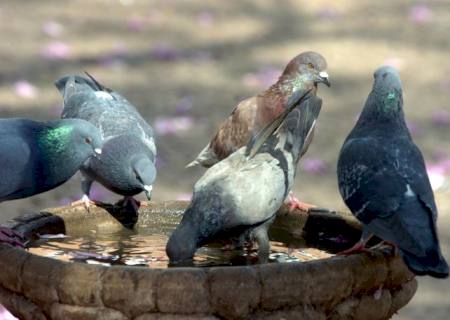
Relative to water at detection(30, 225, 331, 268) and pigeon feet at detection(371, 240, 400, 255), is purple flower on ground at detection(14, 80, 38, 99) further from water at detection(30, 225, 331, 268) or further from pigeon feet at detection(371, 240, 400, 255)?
pigeon feet at detection(371, 240, 400, 255)

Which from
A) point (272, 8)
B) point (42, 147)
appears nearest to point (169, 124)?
point (272, 8)

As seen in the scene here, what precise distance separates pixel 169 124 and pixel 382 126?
4.47 metres

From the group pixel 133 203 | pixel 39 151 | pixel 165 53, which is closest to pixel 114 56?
pixel 165 53

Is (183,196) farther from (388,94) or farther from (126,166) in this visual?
(388,94)

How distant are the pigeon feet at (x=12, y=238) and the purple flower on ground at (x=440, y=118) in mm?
5098

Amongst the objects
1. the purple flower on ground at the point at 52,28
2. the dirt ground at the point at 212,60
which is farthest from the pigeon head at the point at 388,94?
the purple flower on ground at the point at 52,28

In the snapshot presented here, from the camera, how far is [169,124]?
27.0 ft

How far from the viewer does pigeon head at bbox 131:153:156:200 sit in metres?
4.57

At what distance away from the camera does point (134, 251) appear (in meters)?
4.00

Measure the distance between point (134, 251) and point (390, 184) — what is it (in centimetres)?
107

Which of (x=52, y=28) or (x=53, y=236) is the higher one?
(x=52, y=28)

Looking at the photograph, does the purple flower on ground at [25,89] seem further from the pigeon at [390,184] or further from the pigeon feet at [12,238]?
the pigeon at [390,184]

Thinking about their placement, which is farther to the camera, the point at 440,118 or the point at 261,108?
the point at 440,118

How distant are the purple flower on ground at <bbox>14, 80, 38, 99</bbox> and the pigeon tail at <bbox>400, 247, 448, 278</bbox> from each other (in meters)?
5.92
